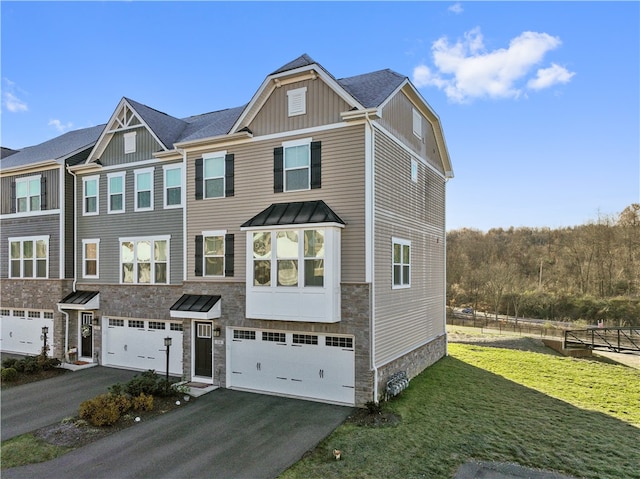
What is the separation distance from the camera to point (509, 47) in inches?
568

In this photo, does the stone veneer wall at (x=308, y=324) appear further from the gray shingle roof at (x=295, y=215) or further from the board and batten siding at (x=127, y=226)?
the board and batten siding at (x=127, y=226)

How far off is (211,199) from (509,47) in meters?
12.3

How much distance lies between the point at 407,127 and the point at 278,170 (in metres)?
5.21

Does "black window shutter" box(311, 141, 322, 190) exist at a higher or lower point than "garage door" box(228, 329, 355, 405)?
higher

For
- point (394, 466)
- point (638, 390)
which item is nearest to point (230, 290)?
point (394, 466)

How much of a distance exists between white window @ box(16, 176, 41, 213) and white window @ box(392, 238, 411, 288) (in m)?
16.6

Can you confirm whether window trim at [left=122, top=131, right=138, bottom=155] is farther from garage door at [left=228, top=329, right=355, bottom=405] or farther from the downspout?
the downspout

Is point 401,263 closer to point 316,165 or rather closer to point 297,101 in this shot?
point 316,165

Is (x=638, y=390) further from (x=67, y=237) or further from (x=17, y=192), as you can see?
(x=17, y=192)

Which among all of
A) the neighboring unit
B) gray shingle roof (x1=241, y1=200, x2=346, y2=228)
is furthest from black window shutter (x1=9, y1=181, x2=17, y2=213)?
gray shingle roof (x1=241, y1=200, x2=346, y2=228)

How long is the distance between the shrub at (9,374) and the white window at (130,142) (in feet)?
30.9

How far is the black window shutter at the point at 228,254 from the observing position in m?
13.4

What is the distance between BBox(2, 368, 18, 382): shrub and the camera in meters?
14.2

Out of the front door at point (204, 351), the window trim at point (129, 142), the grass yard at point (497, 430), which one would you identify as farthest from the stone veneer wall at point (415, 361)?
the window trim at point (129, 142)
